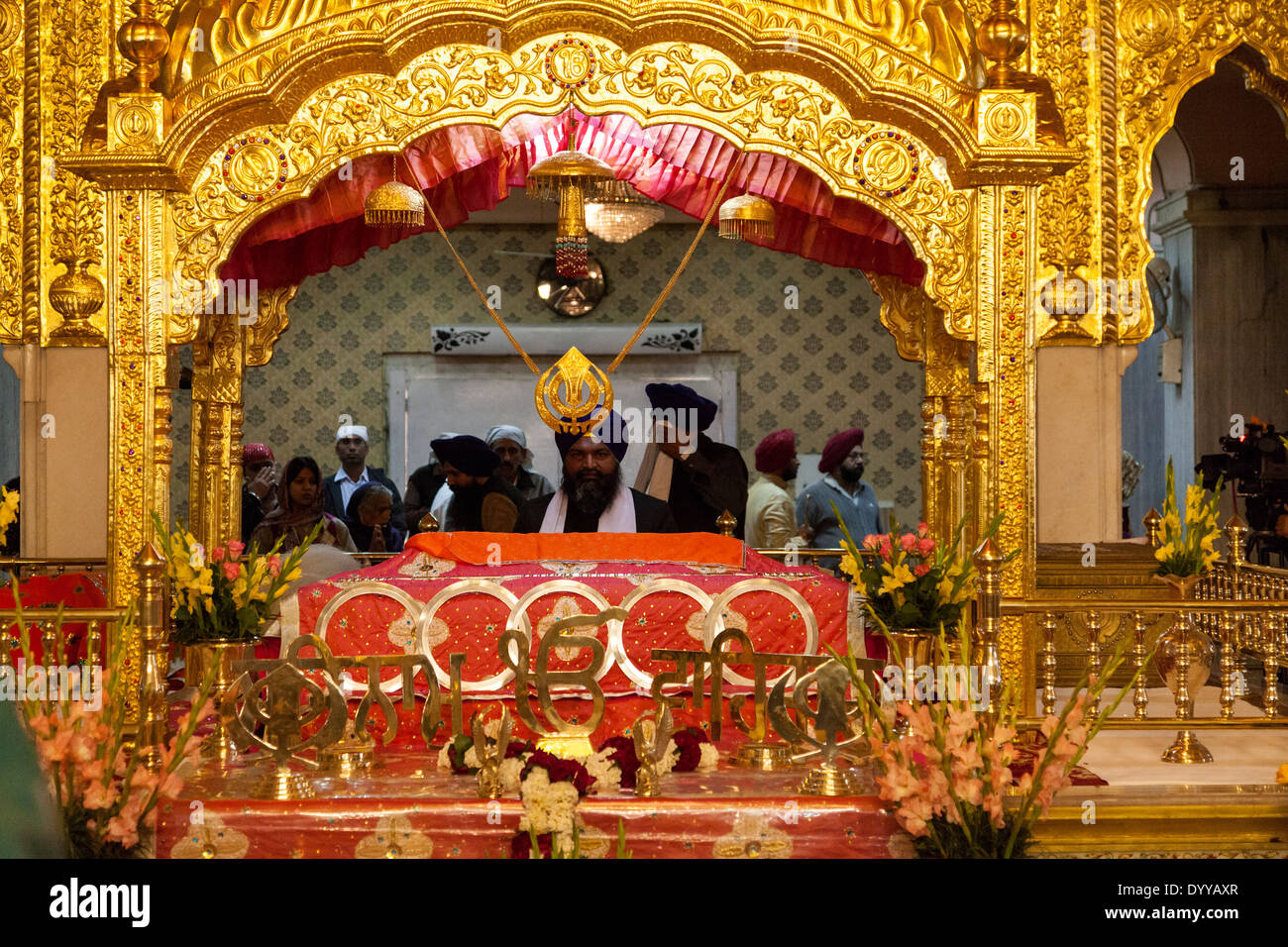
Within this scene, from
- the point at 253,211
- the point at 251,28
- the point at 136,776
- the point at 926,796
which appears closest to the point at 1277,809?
the point at 926,796

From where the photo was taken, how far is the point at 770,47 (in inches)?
212

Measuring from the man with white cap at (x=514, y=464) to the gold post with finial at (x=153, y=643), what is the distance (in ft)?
14.0

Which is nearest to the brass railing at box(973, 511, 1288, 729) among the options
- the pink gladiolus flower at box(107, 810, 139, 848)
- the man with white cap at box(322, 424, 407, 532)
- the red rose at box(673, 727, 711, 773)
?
the red rose at box(673, 727, 711, 773)

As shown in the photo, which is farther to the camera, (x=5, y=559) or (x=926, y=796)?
(x=5, y=559)

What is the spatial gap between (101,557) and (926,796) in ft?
12.7

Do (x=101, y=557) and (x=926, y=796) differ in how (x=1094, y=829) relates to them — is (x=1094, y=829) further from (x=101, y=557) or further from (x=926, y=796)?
(x=101, y=557)

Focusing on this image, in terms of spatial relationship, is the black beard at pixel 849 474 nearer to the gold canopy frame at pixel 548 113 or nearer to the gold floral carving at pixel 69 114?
the gold canopy frame at pixel 548 113

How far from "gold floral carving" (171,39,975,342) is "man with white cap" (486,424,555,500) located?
3556 mm

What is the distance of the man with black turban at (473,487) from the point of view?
827cm

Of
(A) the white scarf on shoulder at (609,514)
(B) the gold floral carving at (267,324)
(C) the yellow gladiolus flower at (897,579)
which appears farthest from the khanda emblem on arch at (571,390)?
(B) the gold floral carving at (267,324)

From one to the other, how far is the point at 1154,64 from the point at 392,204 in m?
3.44

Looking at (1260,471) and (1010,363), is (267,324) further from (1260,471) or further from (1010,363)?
(1260,471)

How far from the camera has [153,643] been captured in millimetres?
4672

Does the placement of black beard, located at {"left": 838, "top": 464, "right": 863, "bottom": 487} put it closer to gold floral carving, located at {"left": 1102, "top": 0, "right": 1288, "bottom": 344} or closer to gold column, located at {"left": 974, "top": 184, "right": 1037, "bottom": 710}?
gold floral carving, located at {"left": 1102, "top": 0, "right": 1288, "bottom": 344}
